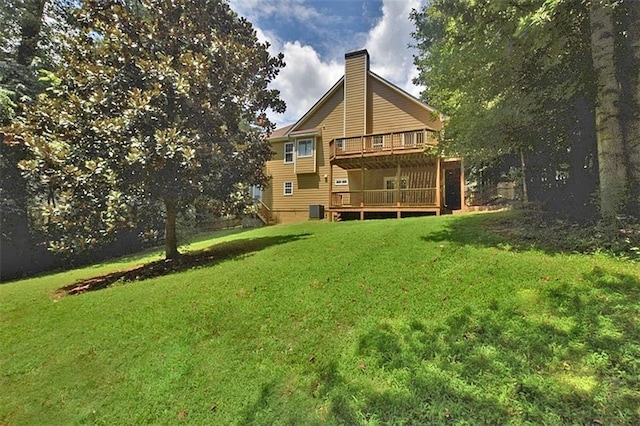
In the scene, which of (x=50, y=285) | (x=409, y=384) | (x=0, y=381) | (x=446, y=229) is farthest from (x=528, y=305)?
(x=50, y=285)

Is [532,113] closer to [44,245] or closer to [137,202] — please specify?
Answer: [137,202]

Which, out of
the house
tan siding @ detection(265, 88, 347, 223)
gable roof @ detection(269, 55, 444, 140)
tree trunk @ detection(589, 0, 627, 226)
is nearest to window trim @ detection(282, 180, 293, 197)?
the house

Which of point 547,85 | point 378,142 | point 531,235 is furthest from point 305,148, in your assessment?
point 531,235

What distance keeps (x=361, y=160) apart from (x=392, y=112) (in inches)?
163

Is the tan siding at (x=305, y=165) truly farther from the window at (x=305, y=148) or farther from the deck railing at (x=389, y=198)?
the deck railing at (x=389, y=198)

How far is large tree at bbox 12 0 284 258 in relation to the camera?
26.1 ft

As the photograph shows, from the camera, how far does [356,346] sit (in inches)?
164

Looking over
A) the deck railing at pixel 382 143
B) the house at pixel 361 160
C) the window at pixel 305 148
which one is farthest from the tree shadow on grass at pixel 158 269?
the window at pixel 305 148

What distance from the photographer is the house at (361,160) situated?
1575 centimetres

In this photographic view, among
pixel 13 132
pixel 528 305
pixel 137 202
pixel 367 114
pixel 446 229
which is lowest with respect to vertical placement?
pixel 528 305

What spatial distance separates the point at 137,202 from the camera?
8.41 m

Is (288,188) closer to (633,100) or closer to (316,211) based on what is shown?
(316,211)

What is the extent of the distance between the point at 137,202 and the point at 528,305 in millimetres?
8743

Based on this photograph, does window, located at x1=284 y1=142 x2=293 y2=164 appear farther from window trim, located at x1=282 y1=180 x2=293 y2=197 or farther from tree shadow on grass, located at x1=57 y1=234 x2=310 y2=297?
tree shadow on grass, located at x1=57 y1=234 x2=310 y2=297
